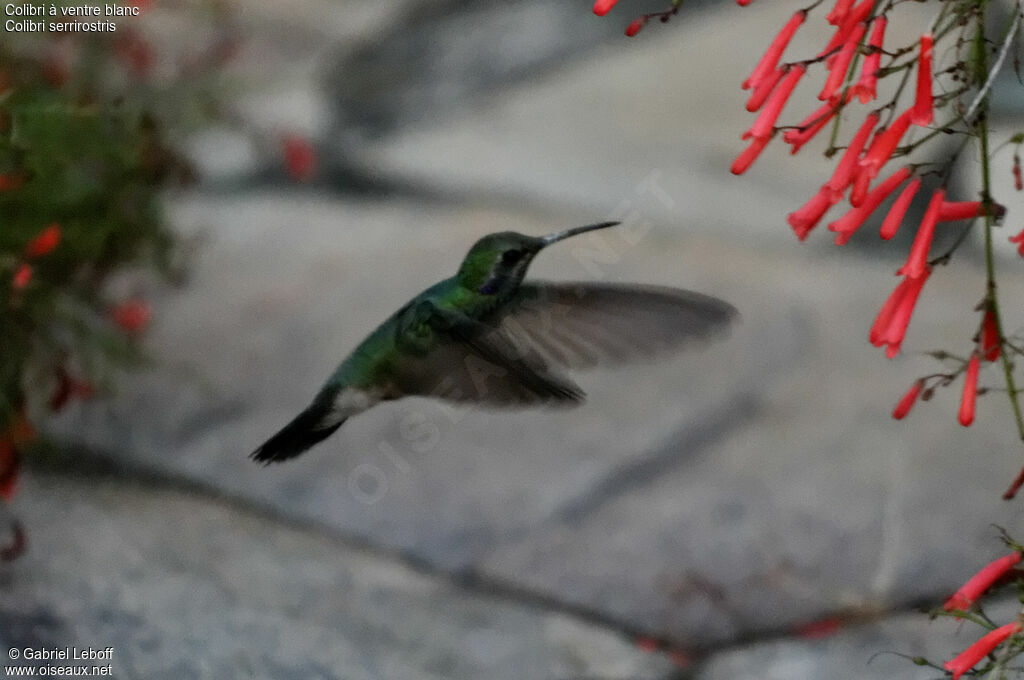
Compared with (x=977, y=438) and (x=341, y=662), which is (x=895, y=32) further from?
(x=341, y=662)

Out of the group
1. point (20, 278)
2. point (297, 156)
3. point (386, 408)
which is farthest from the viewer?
point (297, 156)

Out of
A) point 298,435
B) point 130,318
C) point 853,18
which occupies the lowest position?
point 130,318

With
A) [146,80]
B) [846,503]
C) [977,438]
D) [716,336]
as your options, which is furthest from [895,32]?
[716,336]

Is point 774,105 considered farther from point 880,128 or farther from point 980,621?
point 980,621

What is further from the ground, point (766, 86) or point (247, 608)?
point (766, 86)

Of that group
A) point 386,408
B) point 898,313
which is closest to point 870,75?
point 898,313

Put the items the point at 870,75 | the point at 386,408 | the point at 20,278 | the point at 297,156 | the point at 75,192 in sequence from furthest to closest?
the point at 297,156 < the point at 386,408 < the point at 75,192 < the point at 20,278 < the point at 870,75

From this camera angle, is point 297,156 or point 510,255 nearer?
point 510,255
